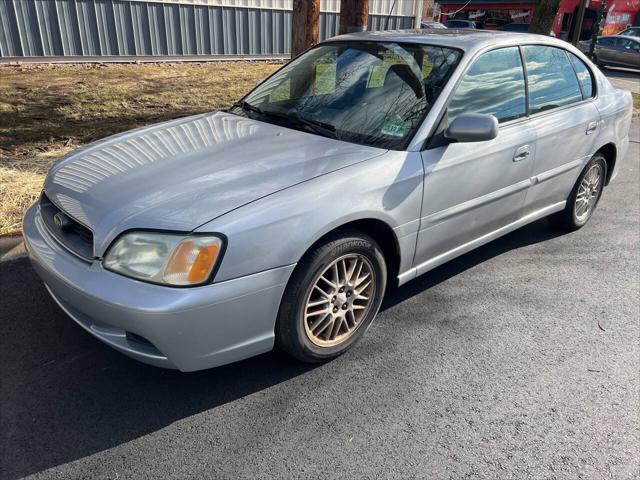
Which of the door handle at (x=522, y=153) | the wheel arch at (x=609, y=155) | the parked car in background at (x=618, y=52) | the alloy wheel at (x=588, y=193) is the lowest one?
the parked car in background at (x=618, y=52)

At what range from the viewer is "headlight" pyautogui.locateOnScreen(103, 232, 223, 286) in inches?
87.8

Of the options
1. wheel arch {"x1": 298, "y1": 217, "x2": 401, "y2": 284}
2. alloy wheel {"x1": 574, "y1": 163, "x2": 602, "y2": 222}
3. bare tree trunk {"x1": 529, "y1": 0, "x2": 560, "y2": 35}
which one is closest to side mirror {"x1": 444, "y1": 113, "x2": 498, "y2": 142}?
wheel arch {"x1": 298, "y1": 217, "x2": 401, "y2": 284}

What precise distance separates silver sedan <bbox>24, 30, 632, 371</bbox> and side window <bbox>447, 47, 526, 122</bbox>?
0.01 meters

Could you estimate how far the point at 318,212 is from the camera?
249cm

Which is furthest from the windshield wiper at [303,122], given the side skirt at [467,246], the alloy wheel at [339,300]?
the side skirt at [467,246]

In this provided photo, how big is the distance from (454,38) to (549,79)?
95 centimetres

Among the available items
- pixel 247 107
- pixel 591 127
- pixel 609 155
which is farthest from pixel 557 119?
pixel 247 107

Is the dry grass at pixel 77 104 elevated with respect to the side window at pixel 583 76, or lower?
lower

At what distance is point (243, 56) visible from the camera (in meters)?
15.2

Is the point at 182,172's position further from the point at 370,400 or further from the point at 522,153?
the point at 522,153

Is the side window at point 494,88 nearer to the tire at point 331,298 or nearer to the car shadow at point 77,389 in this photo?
the tire at point 331,298

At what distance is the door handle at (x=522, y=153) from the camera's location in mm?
3525

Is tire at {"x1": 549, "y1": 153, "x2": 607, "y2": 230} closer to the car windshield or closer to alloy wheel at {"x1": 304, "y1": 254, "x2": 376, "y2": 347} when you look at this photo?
the car windshield

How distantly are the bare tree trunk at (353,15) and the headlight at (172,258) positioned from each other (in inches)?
179
